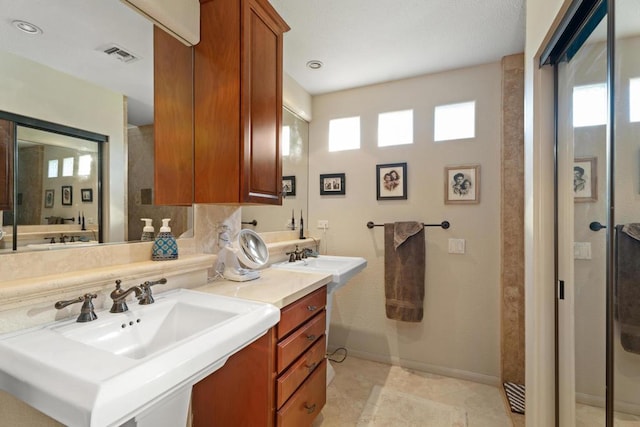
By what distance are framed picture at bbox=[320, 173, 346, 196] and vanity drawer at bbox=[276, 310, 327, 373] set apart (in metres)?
1.35

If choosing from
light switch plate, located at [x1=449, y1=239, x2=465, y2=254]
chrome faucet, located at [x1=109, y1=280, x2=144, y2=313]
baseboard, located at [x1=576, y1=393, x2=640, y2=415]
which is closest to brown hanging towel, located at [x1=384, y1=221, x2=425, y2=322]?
light switch plate, located at [x1=449, y1=239, x2=465, y2=254]

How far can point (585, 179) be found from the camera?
45.7 inches

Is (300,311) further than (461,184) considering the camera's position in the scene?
No

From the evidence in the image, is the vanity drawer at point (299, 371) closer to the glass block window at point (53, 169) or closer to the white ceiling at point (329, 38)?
the glass block window at point (53, 169)

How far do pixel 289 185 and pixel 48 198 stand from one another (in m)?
1.76

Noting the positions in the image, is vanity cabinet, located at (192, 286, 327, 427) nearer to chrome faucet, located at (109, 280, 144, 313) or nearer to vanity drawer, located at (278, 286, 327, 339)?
vanity drawer, located at (278, 286, 327, 339)

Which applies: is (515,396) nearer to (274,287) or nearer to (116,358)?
(274,287)

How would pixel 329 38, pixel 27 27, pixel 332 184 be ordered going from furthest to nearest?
pixel 332 184 < pixel 329 38 < pixel 27 27

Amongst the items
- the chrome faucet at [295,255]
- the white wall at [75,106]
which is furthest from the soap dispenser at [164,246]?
the chrome faucet at [295,255]

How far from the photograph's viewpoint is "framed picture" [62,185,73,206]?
1105 millimetres

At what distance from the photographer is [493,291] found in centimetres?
230

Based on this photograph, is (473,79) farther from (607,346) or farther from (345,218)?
(607,346)

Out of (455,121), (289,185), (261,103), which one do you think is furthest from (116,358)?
(455,121)

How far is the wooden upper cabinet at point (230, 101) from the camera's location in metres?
1.49
